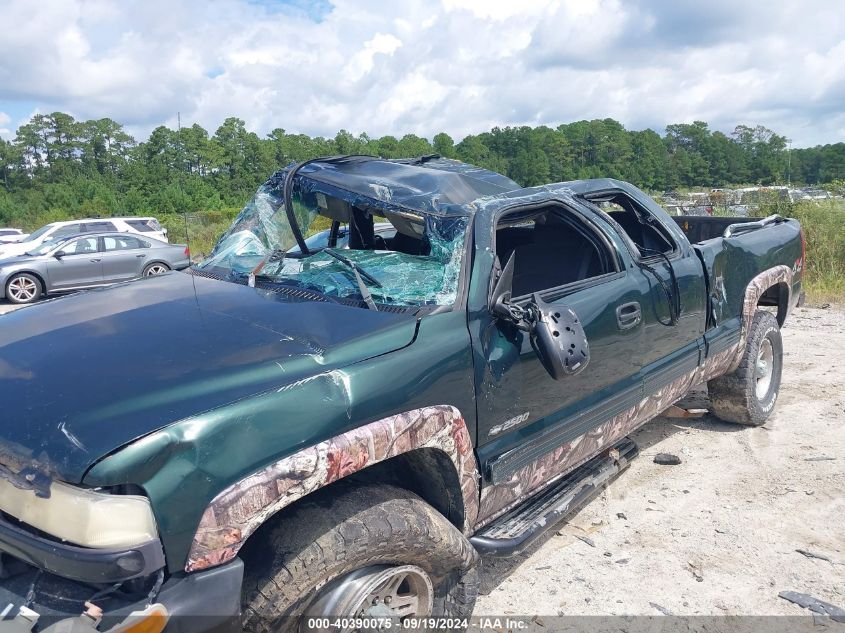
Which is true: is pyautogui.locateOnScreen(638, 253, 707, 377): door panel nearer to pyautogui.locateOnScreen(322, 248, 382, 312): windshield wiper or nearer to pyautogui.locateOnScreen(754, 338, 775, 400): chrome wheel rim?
pyautogui.locateOnScreen(754, 338, 775, 400): chrome wheel rim

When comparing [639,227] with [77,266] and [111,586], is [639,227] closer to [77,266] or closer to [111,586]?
[111,586]

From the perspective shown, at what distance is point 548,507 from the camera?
312 cm

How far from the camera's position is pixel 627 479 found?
4.34 metres

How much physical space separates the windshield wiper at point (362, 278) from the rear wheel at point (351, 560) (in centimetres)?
73

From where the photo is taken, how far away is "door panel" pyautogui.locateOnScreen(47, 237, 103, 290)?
1413 centimetres

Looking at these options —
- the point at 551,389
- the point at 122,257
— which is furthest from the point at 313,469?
the point at 122,257

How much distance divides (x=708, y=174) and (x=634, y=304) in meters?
63.2

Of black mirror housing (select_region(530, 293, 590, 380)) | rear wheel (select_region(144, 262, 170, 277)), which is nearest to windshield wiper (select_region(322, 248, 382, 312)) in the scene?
black mirror housing (select_region(530, 293, 590, 380))

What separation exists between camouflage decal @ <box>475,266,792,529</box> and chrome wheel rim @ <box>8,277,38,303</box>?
1361 cm

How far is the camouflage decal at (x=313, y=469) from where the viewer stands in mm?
1812

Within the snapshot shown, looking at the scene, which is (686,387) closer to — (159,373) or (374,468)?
(374,468)

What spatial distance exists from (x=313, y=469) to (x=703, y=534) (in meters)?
2.58

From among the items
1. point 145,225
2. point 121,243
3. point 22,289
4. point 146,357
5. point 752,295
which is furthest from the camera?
point 145,225

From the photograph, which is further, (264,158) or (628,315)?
(264,158)
